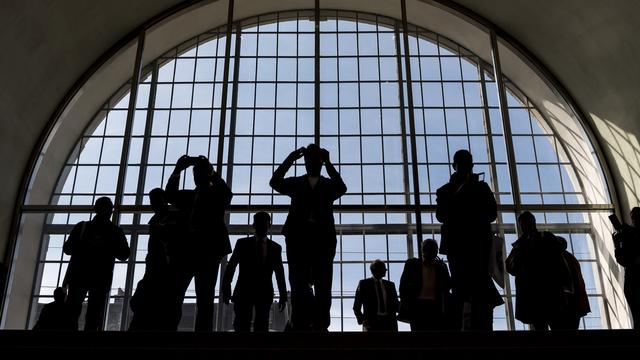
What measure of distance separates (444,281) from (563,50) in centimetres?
1123

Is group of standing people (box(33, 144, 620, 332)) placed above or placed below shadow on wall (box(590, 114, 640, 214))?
below

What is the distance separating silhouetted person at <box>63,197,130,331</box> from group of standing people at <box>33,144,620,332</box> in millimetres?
13

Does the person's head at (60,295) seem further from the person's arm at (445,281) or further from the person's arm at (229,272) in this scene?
the person's arm at (445,281)

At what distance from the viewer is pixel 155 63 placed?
63.2ft

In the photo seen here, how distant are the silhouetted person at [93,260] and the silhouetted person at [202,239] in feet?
3.33

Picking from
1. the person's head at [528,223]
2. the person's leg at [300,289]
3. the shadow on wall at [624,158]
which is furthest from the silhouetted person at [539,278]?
the shadow on wall at [624,158]

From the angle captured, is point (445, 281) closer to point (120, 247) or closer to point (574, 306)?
point (574, 306)

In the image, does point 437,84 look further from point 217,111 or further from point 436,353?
point 436,353

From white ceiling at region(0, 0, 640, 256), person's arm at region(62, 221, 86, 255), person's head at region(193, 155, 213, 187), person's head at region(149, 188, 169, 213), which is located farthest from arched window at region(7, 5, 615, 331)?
person's head at region(193, 155, 213, 187)

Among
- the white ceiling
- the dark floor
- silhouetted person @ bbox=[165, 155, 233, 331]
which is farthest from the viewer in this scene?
the white ceiling

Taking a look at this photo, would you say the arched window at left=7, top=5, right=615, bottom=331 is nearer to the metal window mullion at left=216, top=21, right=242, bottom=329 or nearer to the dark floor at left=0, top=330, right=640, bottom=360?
the metal window mullion at left=216, top=21, right=242, bottom=329

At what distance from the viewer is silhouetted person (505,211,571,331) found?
7.43 meters

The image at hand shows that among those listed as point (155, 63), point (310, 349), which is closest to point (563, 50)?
point (155, 63)

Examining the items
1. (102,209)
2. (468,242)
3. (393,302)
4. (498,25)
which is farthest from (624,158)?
(102,209)
